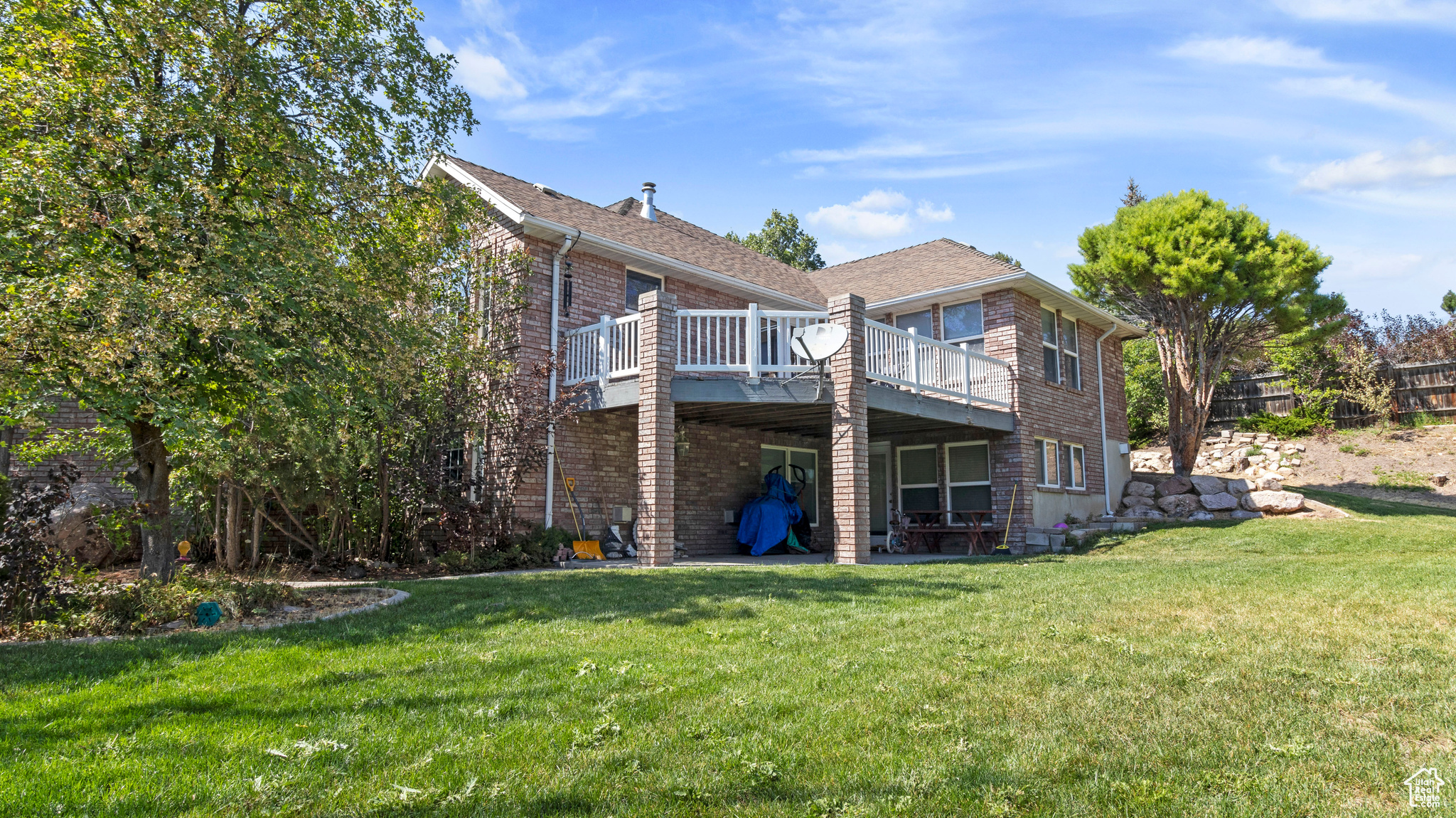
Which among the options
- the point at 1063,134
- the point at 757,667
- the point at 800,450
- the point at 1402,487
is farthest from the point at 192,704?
the point at 1402,487

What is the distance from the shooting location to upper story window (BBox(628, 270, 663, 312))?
43.4 ft

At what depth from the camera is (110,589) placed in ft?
19.8

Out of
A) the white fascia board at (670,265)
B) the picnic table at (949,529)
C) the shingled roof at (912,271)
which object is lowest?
the picnic table at (949,529)

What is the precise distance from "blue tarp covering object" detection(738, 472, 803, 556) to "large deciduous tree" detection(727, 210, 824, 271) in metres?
23.1

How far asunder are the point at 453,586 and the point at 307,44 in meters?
4.99

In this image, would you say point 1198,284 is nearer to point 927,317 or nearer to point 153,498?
point 927,317

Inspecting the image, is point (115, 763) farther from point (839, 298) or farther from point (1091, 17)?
point (1091, 17)

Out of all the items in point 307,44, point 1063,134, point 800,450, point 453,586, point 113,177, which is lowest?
point 453,586

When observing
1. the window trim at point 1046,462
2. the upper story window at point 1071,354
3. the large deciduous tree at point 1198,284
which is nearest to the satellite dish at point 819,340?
the window trim at point 1046,462

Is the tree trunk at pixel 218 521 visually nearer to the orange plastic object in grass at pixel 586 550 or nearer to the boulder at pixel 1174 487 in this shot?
the orange plastic object in grass at pixel 586 550

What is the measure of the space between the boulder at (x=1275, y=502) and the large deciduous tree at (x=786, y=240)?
22736 millimetres

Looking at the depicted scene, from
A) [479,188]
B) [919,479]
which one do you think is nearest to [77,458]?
[479,188]

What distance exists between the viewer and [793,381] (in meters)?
10.9

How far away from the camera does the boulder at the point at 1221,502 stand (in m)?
15.8
